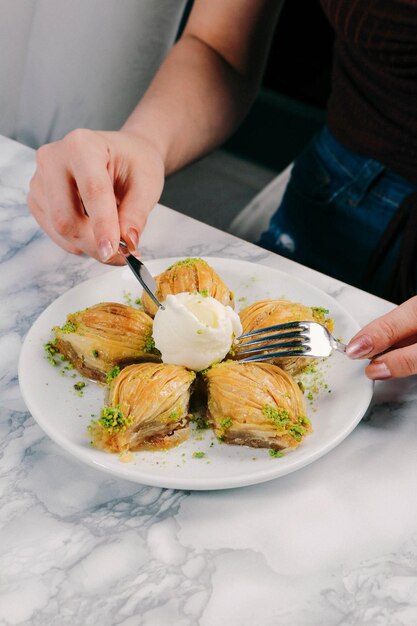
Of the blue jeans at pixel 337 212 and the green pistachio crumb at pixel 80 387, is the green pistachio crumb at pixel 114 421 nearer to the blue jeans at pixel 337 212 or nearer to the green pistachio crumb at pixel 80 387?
the green pistachio crumb at pixel 80 387

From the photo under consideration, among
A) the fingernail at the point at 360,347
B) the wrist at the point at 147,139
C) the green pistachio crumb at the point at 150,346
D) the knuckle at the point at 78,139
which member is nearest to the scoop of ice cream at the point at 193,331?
the green pistachio crumb at the point at 150,346

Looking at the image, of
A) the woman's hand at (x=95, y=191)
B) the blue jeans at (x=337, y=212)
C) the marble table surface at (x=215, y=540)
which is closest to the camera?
the marble table surface at (x=215, y=540)

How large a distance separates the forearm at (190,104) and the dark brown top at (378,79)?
0.70 ft

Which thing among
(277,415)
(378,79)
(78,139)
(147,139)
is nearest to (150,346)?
(277,415)

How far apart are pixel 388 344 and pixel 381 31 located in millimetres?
482

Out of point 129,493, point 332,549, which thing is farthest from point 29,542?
point 332,549

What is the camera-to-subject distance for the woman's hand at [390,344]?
72 centimetres

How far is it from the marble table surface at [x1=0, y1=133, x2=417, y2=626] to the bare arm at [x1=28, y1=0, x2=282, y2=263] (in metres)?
0.22

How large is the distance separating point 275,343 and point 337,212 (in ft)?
1.55

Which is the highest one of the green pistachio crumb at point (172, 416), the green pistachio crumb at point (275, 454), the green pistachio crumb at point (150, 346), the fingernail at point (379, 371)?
the fingernail at point (379, 371)

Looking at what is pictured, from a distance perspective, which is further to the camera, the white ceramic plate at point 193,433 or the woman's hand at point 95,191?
the woman's hand at point 95,191

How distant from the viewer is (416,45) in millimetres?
955

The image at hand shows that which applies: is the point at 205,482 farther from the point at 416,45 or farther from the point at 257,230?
the point at 257,230

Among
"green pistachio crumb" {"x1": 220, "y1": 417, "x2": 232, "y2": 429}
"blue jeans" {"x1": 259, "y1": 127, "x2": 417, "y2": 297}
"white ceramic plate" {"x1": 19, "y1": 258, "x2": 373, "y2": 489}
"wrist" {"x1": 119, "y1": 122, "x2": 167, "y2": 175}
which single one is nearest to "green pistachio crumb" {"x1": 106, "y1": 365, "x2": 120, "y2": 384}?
"white ceramic plate" {"x1": 19, "y1": 258, "x2": 373, "y2": 489}
